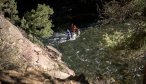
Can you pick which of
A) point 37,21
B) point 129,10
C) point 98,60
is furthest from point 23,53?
point 129,10

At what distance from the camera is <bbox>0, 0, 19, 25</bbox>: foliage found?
26297mm

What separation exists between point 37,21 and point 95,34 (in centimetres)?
606

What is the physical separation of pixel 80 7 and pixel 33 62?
17.4 m

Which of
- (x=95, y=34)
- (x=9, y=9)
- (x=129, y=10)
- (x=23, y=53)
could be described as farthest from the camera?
(x=95, y=34)

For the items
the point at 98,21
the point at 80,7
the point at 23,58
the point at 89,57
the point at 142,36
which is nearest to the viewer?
the point at 142,36

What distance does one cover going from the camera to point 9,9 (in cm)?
2673

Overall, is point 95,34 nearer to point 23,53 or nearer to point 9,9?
point 9,9

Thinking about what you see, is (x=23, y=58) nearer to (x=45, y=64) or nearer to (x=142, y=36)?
(x=45, y=64)

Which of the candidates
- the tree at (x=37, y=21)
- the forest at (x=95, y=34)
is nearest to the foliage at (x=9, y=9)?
the forest at (x=95, y=34)

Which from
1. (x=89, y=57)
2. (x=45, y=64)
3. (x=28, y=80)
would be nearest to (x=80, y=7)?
(x=89, y=57)

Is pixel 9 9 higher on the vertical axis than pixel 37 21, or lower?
higher

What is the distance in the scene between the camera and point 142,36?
1343 centimetres

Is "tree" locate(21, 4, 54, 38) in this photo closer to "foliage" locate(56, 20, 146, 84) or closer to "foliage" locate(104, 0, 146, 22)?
"foliage" locate(56, 20, 146, 84)

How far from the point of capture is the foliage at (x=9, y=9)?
1035 inches
